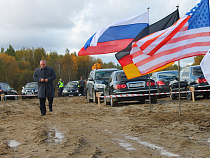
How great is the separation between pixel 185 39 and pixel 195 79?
787cm

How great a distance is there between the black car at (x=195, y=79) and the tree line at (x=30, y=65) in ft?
226

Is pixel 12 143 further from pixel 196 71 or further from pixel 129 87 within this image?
pixel 196 71

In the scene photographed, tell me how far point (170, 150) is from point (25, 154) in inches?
88.9

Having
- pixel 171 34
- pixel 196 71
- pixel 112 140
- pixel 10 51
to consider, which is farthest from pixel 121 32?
pixel 10 51

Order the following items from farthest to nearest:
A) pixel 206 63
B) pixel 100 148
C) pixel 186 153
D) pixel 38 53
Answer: pixel 38 53, pixel 206 63, pixel 100 148, pixel 186 153

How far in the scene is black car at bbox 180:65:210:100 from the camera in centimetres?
1655

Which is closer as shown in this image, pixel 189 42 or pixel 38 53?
pixel 189 42

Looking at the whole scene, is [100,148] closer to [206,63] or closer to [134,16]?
[206,63]

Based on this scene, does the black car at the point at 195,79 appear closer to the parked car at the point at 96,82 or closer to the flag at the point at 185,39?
the parked car at the point at 96,82

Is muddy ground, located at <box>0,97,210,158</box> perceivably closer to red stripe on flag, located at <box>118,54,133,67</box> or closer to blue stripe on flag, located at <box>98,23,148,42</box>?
red stripe on flag, located at <box>118,54,133,67</box>

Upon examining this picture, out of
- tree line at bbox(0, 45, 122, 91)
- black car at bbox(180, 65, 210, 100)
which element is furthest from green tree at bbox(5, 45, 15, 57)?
black car at bbox(180, 65, 210, 100)

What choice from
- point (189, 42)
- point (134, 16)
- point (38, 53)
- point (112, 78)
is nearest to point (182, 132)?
point (189, 42)

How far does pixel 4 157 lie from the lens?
5383 mm

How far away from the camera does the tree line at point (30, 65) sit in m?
88.5
